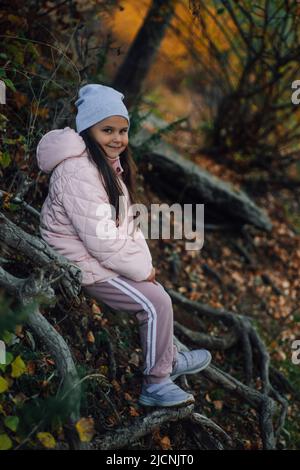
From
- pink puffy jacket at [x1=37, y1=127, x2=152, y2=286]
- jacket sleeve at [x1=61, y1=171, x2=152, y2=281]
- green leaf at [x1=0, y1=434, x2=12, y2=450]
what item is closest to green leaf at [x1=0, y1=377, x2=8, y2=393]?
green leaf at [x1=0, y1=434, x2=12, y2=450]

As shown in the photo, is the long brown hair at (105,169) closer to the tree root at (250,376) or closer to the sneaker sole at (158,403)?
the sneaker sole at (158,403)

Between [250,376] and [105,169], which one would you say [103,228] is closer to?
[105,169]

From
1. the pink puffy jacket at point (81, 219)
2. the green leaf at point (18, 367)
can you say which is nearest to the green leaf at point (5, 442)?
the green leaf at point (18, 367)

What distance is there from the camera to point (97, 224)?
318 centimetres

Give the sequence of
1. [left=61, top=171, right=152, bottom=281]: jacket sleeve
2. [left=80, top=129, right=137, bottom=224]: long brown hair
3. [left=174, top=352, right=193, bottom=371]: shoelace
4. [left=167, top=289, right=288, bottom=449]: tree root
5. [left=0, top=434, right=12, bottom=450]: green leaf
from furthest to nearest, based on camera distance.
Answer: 1. [left=167, top=289, right=288, bottom=449]: tree root
2. [left=174, top=352, right=193, bottom=371]: shoelace
3. [left=80, top=129, right=137, bottom=224]: long brown hair
4. [left=61, top=171, right=152, bottom=281]: jacket sleeve
5. [left=0, top=434, right=12, bottom=450]: green leaf

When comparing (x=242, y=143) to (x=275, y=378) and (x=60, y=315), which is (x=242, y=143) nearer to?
(x=275, y=378)

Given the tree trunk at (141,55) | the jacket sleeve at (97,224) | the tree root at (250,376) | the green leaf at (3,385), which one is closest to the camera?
the green leaf at (3,385)

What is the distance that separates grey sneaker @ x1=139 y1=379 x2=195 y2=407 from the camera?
3.34m

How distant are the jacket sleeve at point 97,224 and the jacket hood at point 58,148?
135 millimetres

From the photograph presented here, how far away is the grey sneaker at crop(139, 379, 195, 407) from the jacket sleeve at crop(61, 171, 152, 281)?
0.65 meters

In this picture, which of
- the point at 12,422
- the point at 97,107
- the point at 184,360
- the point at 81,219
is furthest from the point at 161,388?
the point at 97,107

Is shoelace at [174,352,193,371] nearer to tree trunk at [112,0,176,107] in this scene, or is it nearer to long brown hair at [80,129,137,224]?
long brown hair at [80,129,137,224]

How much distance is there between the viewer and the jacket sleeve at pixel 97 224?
3191 mm
